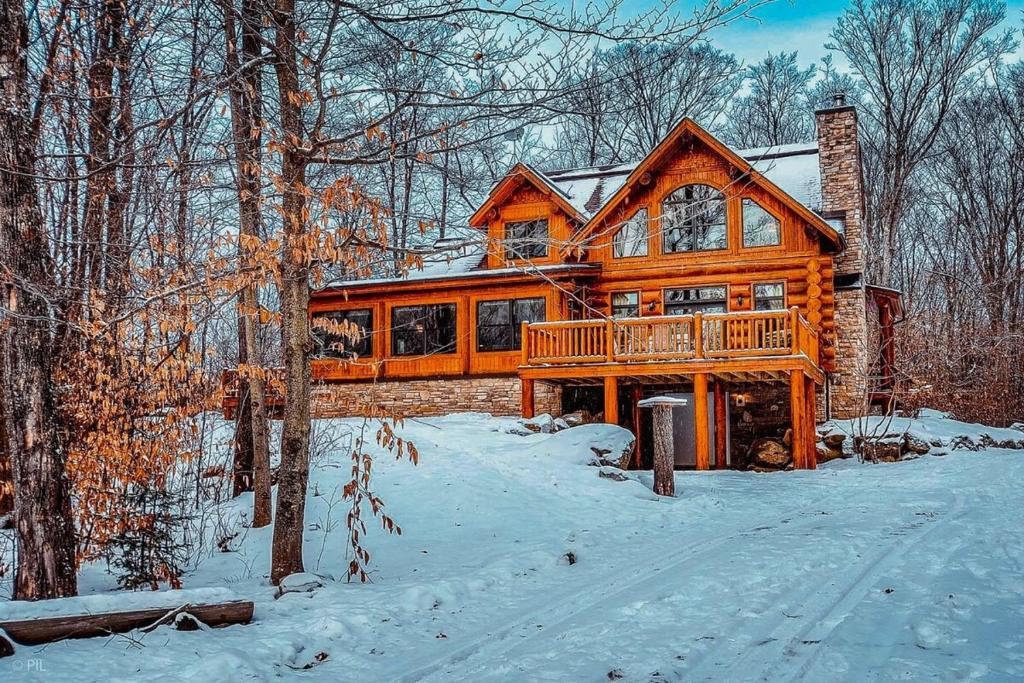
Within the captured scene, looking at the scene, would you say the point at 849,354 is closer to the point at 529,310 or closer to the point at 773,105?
the point at 529,310

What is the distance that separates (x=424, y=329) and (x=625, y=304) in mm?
4953

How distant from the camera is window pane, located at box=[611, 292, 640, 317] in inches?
782

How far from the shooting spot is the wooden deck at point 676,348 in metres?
15.7

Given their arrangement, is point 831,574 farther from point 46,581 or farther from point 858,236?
point 858,236

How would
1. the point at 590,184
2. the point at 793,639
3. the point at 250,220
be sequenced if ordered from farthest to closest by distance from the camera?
the point at 590,184
the point at 250,220
the point at 793,639

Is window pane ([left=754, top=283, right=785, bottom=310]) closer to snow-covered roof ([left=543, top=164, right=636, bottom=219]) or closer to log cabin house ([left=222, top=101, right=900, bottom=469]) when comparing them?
log cabin house ([left=222, top=101, right=900, bottom=469])

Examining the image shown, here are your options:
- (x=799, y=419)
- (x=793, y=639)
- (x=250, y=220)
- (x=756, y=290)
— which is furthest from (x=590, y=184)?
(x=793, y=639)

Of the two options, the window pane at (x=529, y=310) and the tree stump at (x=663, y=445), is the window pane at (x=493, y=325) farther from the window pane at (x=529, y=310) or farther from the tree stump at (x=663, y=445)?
the tree stump at (x=663, y=445)

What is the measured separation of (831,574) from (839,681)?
2577 millimetres

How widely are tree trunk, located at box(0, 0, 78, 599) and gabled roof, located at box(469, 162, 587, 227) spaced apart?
1431 centimetres

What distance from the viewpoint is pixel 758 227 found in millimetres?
19078

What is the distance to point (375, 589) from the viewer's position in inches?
271

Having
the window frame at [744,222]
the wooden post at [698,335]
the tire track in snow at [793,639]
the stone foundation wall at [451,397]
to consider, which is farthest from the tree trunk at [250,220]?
the window frame at [744,222]

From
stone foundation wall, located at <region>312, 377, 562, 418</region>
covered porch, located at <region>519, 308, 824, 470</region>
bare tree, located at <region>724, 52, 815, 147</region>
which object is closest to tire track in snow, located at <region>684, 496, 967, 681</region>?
covered porch, located at <region>519, 308, 824, 470</region>
